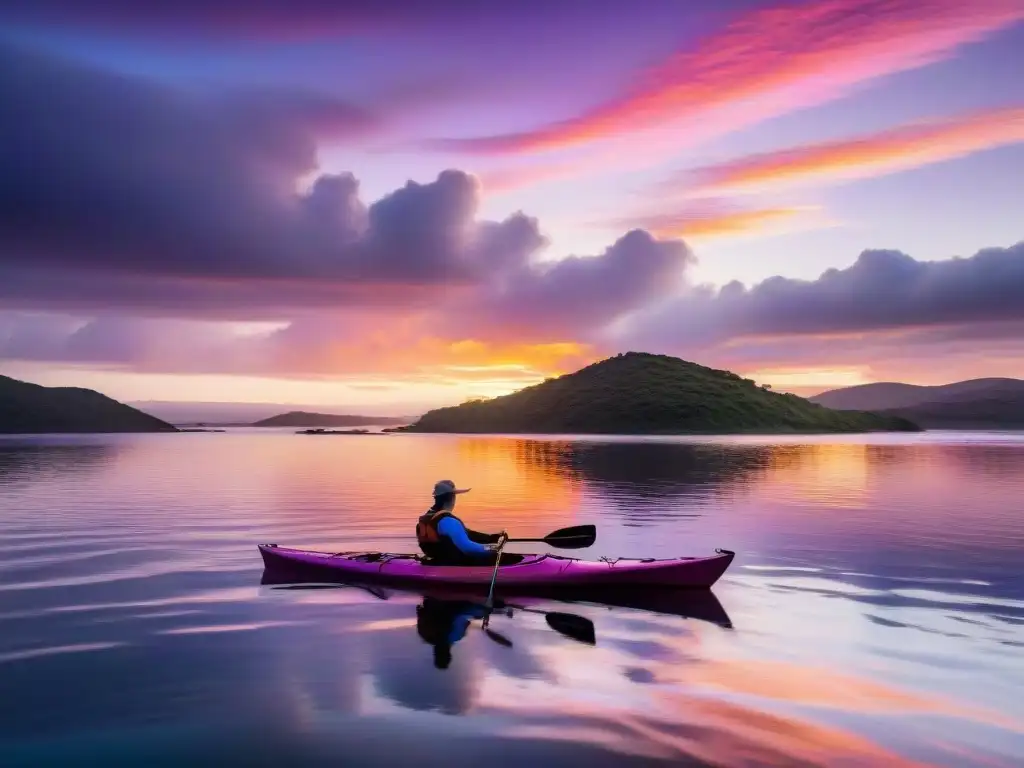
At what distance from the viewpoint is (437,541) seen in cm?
1825

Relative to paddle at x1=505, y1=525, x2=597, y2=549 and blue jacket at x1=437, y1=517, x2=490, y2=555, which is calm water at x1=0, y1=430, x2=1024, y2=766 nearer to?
blue jacket at x1=437, y1=517, x2=490, y2=555

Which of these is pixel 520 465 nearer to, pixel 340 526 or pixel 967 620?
pixel 340 526

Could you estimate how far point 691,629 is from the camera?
1488 centimetres

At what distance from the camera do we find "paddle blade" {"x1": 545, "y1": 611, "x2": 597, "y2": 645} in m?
14.4

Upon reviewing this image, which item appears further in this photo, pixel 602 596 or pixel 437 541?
pixel 437 541

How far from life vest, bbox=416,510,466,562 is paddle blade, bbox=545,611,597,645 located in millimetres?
2922

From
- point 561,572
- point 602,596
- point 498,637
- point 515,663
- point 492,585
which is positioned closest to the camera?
point 515,663

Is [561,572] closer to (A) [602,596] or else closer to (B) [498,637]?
(A) [602,596]

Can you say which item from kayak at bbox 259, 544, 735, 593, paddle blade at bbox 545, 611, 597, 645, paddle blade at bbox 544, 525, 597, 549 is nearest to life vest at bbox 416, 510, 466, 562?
kayak at bbox 259, 544, 735, 593

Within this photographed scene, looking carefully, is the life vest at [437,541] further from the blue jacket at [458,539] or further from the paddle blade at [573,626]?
the paddle blade at [573,626]

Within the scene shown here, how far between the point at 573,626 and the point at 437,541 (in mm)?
4335

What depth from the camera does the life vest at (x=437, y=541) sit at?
18125 mm

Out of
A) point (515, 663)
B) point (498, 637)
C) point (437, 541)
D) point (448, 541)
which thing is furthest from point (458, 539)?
point (515, 663)

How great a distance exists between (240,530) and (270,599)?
12.6 meters
